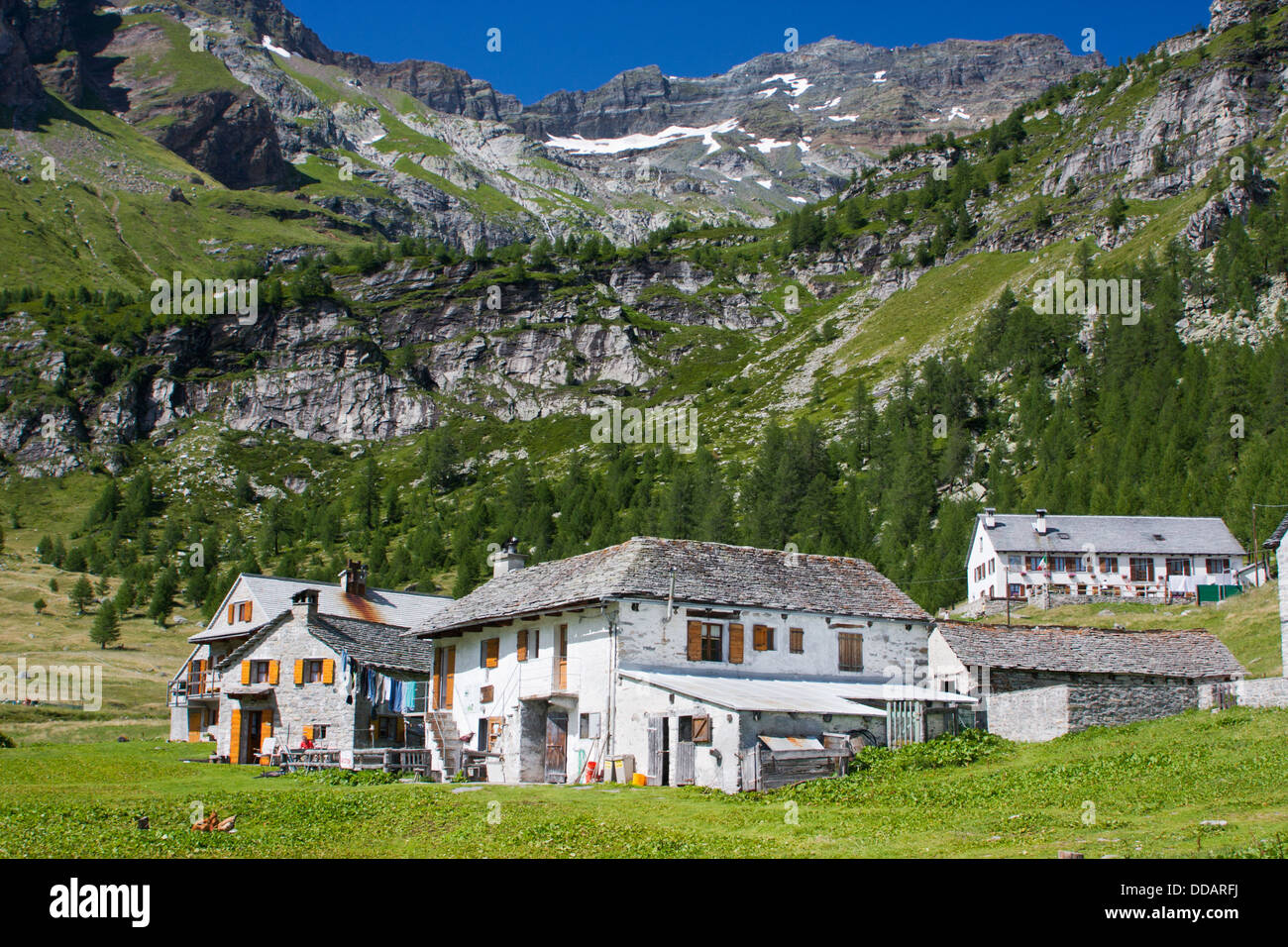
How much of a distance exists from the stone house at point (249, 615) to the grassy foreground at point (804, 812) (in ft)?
78.8

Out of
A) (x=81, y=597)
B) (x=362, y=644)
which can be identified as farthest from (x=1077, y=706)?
(x=81, y=597)

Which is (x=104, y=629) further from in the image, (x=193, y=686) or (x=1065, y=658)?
(x=1065, y=658)

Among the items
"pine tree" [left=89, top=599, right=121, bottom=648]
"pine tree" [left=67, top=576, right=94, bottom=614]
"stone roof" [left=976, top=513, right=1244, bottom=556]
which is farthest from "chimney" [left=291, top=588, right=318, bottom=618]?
"pine tree" [left=67, top=576, right=94, bottom=614]

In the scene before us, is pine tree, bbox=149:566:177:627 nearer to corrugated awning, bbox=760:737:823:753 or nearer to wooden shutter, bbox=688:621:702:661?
wooden shutter, bbox=688:621:702:661

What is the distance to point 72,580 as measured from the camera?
125m

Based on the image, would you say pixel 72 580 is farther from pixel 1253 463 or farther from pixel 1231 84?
pixel 1231 84

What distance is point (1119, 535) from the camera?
8888 cm

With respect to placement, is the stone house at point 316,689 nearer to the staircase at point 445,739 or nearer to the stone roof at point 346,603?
the staircase at point 445,739

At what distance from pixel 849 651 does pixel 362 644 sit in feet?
77.9

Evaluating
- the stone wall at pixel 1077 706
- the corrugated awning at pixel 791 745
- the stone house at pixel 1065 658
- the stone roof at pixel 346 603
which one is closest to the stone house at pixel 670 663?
the corrugated awning at pixel 791 745

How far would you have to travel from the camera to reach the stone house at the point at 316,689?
158 ft

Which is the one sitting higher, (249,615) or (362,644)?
(249,615)
